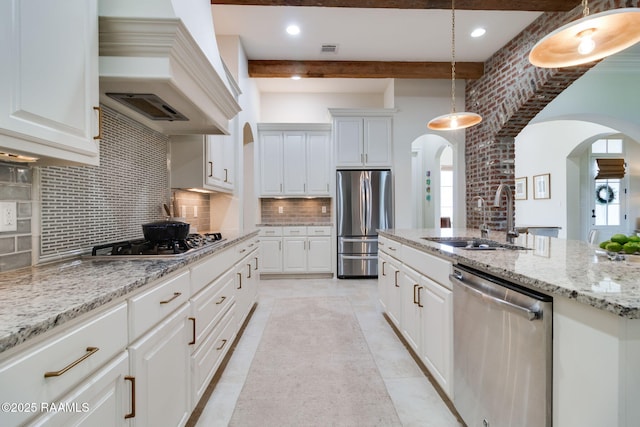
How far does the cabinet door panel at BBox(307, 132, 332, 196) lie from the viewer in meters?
4.98

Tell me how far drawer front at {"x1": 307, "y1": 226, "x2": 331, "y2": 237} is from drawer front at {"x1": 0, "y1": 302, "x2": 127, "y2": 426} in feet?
12.9

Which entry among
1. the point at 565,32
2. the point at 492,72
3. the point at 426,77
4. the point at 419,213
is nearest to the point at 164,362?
the point at 565,32

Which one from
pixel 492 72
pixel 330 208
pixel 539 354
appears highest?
pixel 492 72

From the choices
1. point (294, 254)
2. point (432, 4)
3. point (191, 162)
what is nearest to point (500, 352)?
point (191, 162)

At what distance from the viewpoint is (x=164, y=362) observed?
120 cm

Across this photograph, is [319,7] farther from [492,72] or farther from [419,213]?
[419,213]

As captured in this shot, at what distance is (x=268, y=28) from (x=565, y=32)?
304 centimetres

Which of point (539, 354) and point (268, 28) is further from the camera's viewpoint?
point (268, 28)

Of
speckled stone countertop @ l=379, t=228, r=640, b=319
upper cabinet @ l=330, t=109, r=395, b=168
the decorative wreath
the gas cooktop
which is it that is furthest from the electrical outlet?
the decorative wreath

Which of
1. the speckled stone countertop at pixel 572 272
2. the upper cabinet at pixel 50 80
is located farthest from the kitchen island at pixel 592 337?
the upper cabinet at pixel 50 80

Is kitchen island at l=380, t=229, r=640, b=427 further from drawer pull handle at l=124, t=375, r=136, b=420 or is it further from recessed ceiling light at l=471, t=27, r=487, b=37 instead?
recessed ceiling light at l=471, t=27, r=487, b=37

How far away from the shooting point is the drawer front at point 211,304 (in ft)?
5.10

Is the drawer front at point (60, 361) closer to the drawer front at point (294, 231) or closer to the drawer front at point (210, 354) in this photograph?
the drawer front at point (210, 354)

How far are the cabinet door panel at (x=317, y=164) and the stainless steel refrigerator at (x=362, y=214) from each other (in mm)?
334
